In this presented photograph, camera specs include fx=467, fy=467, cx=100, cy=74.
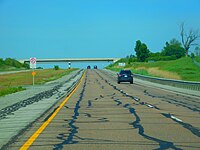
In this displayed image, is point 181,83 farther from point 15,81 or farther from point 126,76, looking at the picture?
point 15,81

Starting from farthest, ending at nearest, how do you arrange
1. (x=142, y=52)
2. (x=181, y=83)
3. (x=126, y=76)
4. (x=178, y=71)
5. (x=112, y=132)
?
(x=142, y=52), (x=178, y=71), (x=126, y=76), (x=181, y=83), (x=112, y=132)

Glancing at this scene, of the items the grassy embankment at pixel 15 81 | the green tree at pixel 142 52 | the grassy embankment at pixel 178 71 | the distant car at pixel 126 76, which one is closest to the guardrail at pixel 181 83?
the distant car at pixel 126 76

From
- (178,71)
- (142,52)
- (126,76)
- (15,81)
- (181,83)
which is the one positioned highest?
(142,52)

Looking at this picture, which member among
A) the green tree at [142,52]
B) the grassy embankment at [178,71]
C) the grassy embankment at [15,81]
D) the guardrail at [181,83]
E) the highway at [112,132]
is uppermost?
the green tree at [142,52]

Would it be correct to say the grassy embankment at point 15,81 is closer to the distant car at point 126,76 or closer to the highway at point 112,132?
the distant car at point 126,76

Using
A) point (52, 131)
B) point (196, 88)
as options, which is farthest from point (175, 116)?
point (196, 88)

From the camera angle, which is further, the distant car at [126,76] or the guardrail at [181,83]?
the distant car at [126,76]

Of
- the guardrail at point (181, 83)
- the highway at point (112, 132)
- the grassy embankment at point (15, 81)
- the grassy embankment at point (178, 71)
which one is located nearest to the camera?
the highway at point (112, 132)

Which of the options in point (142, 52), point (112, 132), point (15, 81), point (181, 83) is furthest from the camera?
point (142, 52)

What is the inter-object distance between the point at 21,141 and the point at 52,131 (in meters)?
2.16

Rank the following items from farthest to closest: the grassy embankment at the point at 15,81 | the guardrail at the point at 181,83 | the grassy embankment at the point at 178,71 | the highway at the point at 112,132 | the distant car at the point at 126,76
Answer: the grassy embankment at the point at 178,71
the distant car at the point at 126,76
the grassy embankment at the point at 15,81
the guardrail at the point at 181,83
the highway at the point at 112,132

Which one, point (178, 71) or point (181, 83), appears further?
point (178, 71)

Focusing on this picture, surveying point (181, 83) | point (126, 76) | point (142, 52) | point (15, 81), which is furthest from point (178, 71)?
point (142, 52)

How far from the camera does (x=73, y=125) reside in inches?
635
